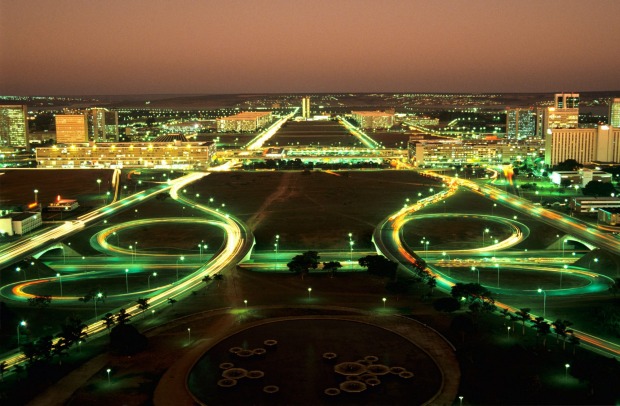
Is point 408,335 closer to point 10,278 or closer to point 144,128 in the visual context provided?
point 10,278

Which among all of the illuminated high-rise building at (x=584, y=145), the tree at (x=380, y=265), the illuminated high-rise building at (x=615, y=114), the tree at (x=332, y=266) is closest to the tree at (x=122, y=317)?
the tree at (x=332, y=266)

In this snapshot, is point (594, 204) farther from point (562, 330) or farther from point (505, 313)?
point (562, 330)

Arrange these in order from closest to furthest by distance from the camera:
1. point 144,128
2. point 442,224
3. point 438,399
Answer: point 438,399 < point 442,224 < point 144,128

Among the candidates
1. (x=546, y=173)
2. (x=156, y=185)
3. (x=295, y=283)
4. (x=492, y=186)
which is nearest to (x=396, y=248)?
(x=295, y=283)

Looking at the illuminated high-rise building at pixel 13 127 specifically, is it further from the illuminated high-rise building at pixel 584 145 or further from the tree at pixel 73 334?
the tree at pixel 73 334

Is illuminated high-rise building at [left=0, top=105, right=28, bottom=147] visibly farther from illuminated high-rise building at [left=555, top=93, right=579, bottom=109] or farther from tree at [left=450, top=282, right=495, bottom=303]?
tree at [left=450, top=282, right=495, bottom=303]

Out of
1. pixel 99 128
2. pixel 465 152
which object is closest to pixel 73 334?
pixel 465 152
